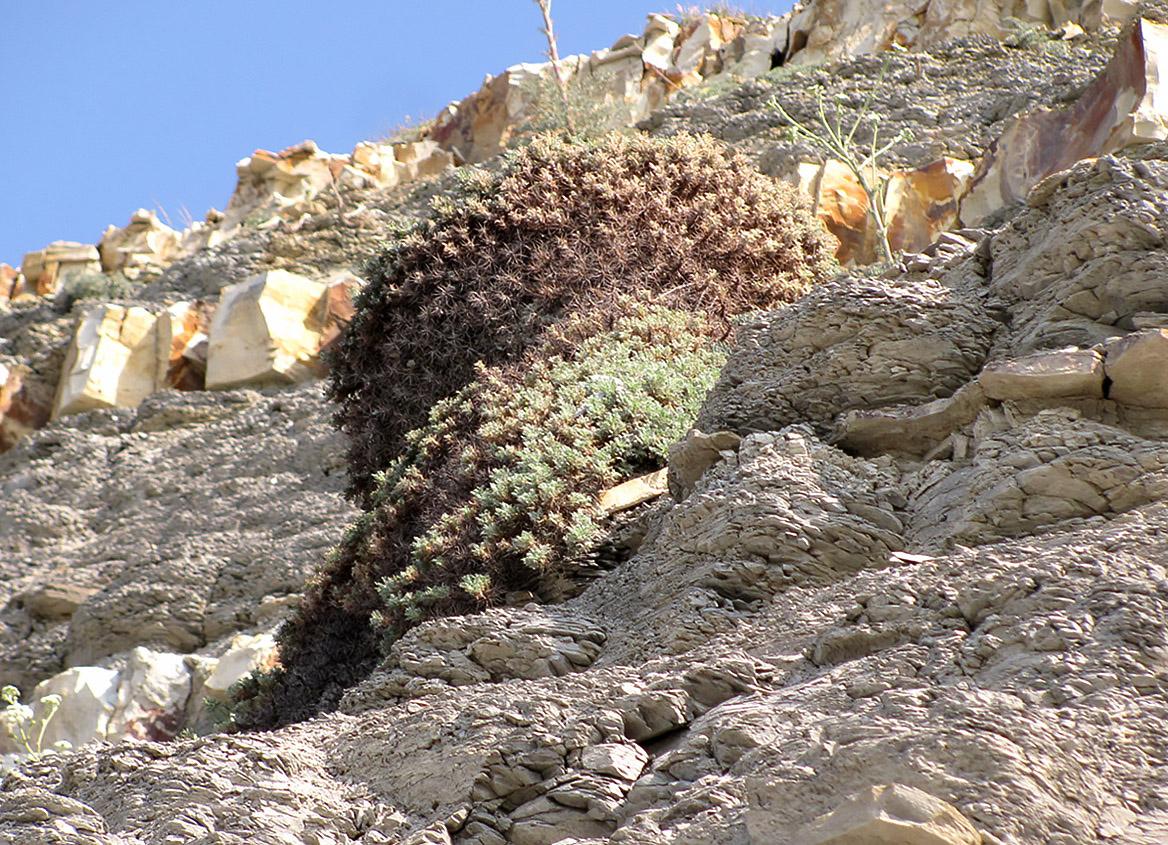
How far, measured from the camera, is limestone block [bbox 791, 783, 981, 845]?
67.6 inches

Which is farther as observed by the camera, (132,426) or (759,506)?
(132,426)

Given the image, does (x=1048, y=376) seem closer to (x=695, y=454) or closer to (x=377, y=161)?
(x=695, y=454)

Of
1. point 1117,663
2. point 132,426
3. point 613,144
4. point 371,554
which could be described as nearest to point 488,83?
point 132,426

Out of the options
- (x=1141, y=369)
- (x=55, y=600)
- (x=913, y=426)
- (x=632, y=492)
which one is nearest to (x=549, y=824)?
(x=913, y=426)

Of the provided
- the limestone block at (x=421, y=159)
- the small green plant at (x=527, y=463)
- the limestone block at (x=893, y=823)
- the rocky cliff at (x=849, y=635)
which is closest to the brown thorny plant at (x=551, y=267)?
the small green plant at (x=527, y=463)

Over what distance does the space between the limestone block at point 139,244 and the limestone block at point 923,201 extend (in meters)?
16.2

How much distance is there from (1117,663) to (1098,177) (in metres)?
1.93

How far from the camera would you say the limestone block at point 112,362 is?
1407 cm

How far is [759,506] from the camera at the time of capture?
10.3 ft

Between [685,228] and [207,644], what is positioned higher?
[685,228]

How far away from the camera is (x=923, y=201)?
9.00 m

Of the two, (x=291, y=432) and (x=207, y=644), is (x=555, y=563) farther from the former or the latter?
(x=291, y=432)

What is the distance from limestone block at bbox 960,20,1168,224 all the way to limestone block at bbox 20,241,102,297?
1934cm

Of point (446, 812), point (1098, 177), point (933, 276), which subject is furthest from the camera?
point (933, 276)
